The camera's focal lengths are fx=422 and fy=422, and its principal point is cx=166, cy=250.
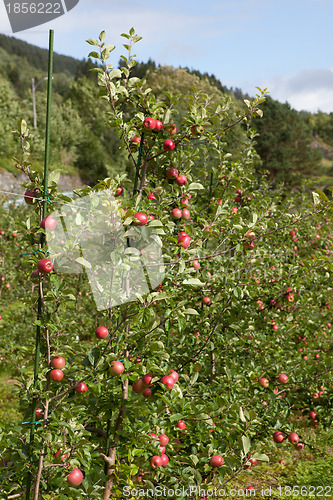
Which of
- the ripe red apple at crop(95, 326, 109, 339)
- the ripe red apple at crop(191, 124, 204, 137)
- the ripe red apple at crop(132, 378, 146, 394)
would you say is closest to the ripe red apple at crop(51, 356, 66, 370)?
the ripe red apple at crop(95, 326, 109, 339)

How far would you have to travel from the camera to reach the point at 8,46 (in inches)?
2564

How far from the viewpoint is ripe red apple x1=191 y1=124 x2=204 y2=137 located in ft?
6.72

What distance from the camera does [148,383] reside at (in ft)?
5.71

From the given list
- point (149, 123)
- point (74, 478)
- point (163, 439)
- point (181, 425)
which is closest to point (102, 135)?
point (149, 123)

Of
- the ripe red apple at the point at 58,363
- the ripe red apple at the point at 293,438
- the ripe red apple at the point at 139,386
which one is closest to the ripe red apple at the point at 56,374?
the ripe red apple at the point at 58,363

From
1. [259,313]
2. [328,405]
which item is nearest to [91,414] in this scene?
[259,313]

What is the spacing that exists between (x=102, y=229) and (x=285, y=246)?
209cm

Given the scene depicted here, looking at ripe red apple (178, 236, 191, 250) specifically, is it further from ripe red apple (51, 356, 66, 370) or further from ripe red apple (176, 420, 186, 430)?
ripe red apple (176, 420, 186, 430)

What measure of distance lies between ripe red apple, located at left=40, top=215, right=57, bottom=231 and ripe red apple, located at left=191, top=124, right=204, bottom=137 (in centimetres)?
85

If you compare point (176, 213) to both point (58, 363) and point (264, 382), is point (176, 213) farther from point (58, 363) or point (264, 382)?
point (264, 382)

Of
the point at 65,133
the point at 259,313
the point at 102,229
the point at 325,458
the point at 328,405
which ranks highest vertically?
the point at 65,133

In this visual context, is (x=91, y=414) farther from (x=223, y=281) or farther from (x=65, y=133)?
(x=65, y=133)

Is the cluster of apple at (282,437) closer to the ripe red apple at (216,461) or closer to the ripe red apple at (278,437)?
the ripe red apple at (278,437)

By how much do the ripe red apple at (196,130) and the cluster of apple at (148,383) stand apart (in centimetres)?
113
